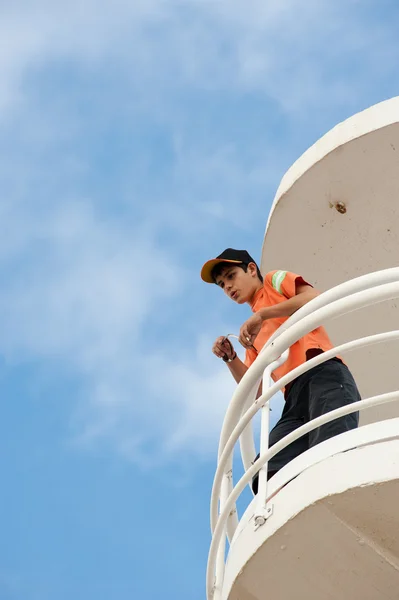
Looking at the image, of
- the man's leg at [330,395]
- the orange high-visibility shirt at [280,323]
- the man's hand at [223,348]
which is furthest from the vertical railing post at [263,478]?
the man's hand at [223,348]

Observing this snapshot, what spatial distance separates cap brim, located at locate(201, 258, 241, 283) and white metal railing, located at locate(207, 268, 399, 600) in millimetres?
1167

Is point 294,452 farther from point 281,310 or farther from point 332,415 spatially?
point 332,415

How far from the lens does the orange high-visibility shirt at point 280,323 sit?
243 inches

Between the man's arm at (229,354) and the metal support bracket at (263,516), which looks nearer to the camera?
the metal support bracket at (263,516)

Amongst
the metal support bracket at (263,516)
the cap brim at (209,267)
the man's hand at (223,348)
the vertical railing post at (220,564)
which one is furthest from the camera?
the cap brim at (209,267)

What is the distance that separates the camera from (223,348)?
664cm

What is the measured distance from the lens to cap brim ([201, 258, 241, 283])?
6793 millimetres

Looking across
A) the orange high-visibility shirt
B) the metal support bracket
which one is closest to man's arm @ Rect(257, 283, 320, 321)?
the orange high-visibility shirt

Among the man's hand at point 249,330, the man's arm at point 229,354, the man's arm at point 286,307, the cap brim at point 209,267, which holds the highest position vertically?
the cap brim at point 209,267

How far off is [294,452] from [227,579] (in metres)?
1.11

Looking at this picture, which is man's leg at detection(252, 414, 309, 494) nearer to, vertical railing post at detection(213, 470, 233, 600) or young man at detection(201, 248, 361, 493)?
young man at detection(201, 248, 361, 493)

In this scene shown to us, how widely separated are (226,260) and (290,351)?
908 millimetres

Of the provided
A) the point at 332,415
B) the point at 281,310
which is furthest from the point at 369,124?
the point at 332,415

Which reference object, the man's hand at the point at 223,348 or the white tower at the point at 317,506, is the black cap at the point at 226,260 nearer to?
the man's hand at the point at 223,348
